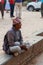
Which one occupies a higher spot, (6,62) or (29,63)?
(6,62)

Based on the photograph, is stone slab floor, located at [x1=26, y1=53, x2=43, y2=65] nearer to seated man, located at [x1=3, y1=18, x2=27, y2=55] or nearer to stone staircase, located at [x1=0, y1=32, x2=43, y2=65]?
stone staircase, located at [x1=0, y1=32, x2=43, y2=65]

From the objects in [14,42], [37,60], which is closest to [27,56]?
[37,60]

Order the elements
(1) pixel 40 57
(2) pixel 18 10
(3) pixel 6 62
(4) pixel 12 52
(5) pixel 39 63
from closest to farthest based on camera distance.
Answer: (3) pixel 6 62, (4) pixel 12 52, (5) pixel 39 63, (1) pixel 40 57, (2) pixel 18 10

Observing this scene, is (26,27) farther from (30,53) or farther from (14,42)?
(14,42)

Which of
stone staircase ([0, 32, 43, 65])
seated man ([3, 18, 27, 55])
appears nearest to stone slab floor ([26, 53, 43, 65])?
stone staircase ([0, 32, 43, 65])

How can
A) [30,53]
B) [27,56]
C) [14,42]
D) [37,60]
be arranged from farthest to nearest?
[37,60] → [30,53] → [27,56] → [14,42]

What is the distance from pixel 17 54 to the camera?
6.96 m

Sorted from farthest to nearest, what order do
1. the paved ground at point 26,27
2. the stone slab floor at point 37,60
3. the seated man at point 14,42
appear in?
the paved ground at point 26,27 → the stone slab floor at point 37,60 → the seated man at point 14,42

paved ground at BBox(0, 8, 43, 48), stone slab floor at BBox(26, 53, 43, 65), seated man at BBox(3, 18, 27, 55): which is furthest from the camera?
paved ground at BBox(0, 8, 43, 48)

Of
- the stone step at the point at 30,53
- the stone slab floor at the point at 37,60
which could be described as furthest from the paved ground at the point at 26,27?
the stone slab floor at the point at 37,60

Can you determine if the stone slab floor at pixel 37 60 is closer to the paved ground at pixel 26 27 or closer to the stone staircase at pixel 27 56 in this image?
the stone staircase at pixel 27 56

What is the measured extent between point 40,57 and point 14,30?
6.80 ft

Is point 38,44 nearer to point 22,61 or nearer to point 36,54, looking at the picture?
point 36,54

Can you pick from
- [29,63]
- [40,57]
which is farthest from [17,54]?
[40,57]
